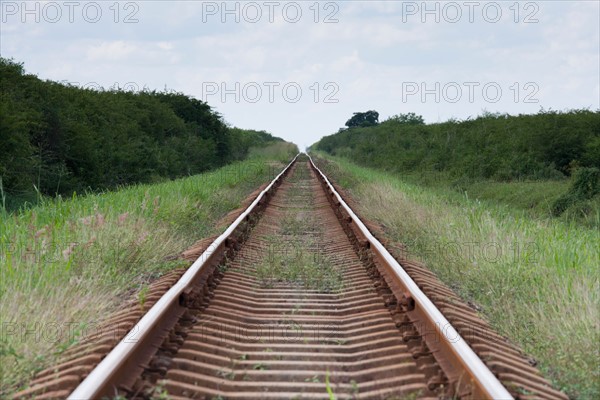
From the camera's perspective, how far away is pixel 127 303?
5621mm

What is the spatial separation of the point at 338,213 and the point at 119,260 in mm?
5815

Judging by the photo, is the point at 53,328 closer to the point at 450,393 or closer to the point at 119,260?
the point at 119,260

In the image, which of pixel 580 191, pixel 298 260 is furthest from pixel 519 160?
pixel 298 260

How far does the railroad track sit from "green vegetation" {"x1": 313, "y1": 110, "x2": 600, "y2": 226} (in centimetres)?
798

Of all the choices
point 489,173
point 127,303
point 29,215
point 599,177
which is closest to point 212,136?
point 489,173

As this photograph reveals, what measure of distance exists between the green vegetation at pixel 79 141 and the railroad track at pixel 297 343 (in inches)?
146

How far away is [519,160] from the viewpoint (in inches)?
875

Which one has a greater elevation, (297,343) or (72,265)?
(72,265)

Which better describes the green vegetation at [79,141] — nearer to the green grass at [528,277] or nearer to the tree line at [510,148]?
the green grass at [528,277]

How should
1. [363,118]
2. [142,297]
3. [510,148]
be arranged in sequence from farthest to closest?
[363,118] < [510,148] < [142,297]

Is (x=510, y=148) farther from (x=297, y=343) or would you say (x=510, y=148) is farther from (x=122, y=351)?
(x=122, y=351)

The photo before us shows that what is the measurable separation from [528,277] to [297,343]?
9.03 ft

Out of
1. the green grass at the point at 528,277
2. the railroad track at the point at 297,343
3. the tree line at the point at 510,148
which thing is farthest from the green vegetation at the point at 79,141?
the tree line at the point at 510,148

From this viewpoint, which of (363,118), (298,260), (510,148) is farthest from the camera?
(363,118)
